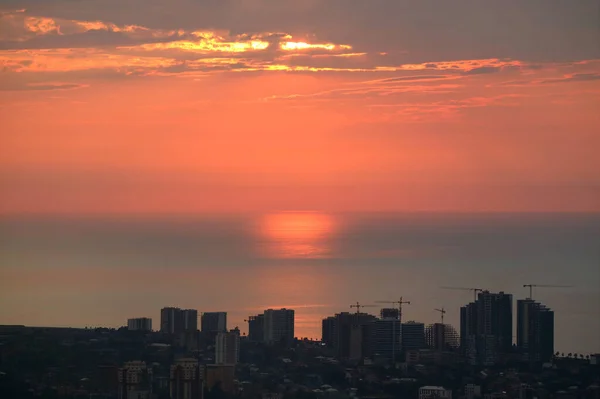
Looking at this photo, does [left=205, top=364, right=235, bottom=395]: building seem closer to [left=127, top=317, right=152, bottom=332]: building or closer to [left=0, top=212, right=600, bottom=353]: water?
[left=127, top=317, right=152, bottom=332]: building

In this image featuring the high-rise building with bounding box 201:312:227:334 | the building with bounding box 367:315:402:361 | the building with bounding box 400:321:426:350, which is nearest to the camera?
the building with bounding box 367:315:402:361

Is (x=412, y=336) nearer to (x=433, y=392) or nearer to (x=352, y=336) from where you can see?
(x=352, y=336)

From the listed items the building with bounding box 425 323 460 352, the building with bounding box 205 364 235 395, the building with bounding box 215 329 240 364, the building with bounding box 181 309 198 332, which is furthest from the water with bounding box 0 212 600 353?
the building with bounding box 205 364 235 395

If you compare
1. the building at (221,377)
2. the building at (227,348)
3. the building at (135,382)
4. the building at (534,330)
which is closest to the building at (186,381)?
the building at (221,377)

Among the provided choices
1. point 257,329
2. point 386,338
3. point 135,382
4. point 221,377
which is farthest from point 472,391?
point 257,329

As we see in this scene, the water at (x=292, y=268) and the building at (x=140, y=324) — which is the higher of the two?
the water at (x=292, y=268)

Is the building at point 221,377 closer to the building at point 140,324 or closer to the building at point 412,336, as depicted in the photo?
the building at point 412,336
